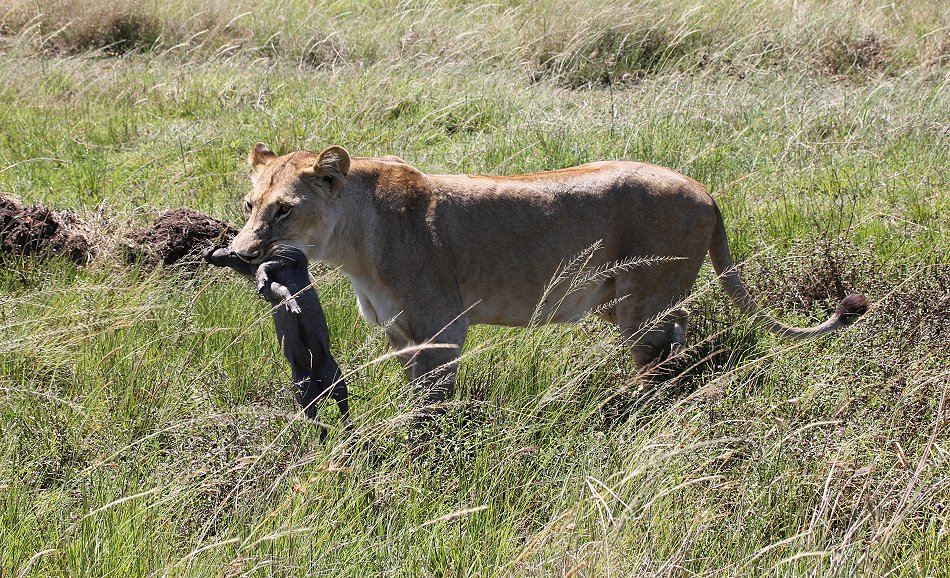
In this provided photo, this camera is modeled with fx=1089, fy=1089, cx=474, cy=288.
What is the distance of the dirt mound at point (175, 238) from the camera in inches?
234

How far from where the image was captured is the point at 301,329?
402 cm

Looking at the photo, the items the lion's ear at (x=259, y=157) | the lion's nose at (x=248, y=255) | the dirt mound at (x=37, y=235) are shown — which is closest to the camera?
the lion's nose at (x=248, y=255)

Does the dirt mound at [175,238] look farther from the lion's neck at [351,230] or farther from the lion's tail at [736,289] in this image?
the lion's tail at [736,289]

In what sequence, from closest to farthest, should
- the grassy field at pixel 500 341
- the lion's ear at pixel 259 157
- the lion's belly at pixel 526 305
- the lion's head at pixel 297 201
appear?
the grassy field at pixel 500 341 → the lion's head at pixel 297 201 → the lion's ear at pixel 259 157 → the lion's belly at pixel 526 305

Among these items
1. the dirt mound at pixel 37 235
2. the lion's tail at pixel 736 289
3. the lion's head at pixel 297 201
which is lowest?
the lion's tail at pixel 736 289

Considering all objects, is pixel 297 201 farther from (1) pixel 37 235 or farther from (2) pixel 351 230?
(1) pixel 37 235

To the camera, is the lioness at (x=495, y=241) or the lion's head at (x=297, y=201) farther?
the lioness at (x=495, y=241)

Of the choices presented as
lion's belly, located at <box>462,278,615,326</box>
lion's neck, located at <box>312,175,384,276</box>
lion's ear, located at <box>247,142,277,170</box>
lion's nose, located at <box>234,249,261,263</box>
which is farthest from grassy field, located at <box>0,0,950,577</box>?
lion's ear, located at <box>247,142,277,170</box>

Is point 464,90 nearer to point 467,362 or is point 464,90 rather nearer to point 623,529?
point 467,362

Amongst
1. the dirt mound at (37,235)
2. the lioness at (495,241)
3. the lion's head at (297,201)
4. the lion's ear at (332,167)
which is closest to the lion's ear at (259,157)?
the lioness at (495,241)

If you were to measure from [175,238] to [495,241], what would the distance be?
6.85 feet

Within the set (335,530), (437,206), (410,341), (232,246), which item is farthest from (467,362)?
(335,530)

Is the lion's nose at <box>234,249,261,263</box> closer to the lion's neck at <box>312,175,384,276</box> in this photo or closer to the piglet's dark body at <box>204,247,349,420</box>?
the piglet's dark body at <box>204,247,349,420</box>

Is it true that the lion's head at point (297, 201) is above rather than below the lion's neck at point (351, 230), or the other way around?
above
